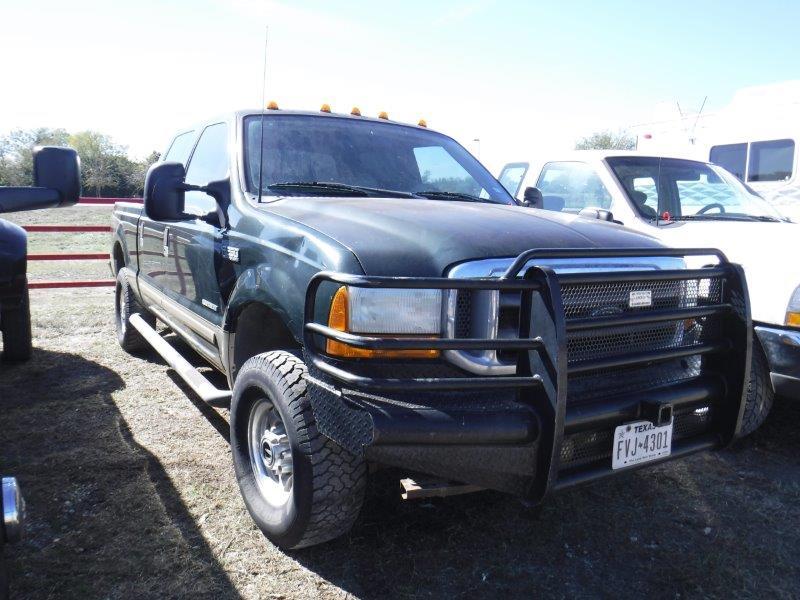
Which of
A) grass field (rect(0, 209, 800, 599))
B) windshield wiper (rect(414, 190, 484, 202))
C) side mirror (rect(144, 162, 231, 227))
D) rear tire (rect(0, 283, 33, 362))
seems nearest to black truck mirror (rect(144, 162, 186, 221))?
side mirror (rect(144, 162, 231, 227))

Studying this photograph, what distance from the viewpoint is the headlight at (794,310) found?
3607mm

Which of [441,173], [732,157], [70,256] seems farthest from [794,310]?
[70,256]

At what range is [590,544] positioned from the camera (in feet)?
9.39

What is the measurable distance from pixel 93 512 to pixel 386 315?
1.78 metres

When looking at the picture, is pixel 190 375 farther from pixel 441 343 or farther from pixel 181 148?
pixel 181 148

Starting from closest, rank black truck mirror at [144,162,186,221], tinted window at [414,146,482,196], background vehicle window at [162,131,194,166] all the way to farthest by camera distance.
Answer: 1. black truck mirror at [144,162,186,221]
2. tinted window at [414,146,482,196]
3. background vehicle window at [162,131,194,166]

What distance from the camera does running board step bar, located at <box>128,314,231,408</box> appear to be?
3.03 metres

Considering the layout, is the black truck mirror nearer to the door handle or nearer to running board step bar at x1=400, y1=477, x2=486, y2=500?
the door handle

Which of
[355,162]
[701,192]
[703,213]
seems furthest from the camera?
[701,192]

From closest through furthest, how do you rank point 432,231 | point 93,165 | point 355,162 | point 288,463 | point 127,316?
point 432,231, point 288,463, point 355,162, point 127,316, point 93,165

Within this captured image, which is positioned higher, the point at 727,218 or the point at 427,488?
the point at 727,218

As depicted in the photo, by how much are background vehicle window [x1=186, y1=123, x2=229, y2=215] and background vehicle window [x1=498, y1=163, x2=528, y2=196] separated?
10.5 feet

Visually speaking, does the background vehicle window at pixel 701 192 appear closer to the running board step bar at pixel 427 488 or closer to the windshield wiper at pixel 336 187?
the windshield wiper at pixel 336 187

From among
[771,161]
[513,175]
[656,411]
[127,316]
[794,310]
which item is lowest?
[127,316]
